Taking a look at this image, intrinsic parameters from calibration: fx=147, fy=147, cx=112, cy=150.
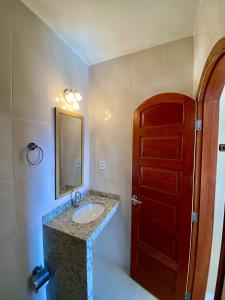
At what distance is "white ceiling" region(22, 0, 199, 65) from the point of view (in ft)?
3.84

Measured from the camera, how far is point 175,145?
4.66ft

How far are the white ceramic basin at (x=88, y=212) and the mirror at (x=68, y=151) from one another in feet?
0.84

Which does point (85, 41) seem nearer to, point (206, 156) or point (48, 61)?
point (48, 61)

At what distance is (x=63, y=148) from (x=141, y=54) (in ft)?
4.66

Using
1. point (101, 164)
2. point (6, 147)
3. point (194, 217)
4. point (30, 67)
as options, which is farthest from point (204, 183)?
point (30, 67)

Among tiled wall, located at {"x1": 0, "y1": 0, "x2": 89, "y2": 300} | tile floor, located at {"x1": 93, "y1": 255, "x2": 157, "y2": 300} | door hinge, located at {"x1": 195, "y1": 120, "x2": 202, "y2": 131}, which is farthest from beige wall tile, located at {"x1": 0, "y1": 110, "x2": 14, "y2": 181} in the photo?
tile floor, located at {"x1": 93, "y1": 255, "x2": 157, "y2": 300}

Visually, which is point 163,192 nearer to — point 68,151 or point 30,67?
point 68,151

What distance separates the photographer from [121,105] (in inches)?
73.1

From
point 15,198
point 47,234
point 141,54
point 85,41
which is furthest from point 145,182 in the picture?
point 85,41

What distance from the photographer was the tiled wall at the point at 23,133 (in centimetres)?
104

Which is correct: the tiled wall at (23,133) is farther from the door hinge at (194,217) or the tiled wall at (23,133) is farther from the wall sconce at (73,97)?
the door hinge at (194,217)

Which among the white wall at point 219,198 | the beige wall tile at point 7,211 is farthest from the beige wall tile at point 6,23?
the white wall at point 219,198

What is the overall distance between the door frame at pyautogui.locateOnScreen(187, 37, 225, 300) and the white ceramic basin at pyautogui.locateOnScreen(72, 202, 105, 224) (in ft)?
3.23

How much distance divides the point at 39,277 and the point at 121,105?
1909 millimetres
